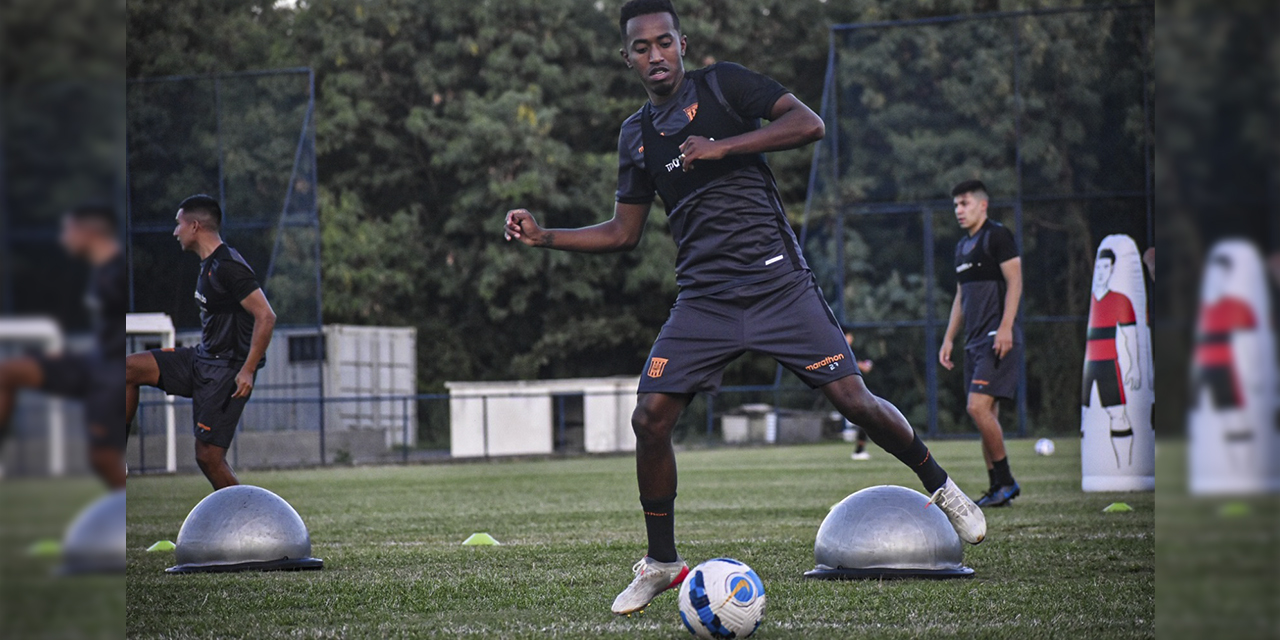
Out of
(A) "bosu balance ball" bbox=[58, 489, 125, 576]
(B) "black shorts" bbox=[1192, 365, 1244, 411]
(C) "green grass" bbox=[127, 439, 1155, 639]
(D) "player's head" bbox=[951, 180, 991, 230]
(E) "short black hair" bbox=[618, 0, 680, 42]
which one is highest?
(E) "short black hair" bbox=[618, 0, 680, 42]

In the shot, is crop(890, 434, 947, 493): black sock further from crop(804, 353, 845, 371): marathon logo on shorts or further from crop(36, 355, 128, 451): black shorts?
crop(36, 355, 128, 451): black shorts

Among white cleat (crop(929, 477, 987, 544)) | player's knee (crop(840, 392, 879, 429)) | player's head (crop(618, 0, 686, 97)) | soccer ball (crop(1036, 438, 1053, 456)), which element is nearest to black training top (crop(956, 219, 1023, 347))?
white cleat (crop(929, 477, 987, 544))

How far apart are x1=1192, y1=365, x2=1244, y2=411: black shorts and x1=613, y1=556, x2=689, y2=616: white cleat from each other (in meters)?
4.12

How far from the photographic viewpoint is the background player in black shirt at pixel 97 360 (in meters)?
1.29

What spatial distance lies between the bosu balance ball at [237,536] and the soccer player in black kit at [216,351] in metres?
1.53

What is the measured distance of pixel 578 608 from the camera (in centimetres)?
547

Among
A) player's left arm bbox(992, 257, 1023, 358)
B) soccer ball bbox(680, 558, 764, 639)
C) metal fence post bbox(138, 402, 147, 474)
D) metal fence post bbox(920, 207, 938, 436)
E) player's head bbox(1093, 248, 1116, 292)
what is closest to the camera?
soccer ball bbox(680, 558, 764, 639)

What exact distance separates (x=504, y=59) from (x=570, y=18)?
2730 millimetres

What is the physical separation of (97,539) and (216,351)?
24.6 feet

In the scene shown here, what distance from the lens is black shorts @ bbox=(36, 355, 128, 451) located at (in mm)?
1288

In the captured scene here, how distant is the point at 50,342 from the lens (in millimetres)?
1261

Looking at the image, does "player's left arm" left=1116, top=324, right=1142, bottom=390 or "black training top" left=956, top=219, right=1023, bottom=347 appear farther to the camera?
"player's left arm" left=1116, top=324, right=1142, bottom=390

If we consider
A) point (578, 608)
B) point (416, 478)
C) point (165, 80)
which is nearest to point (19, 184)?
point (578, 608)

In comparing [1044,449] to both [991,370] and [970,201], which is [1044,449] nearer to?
[991,370]
